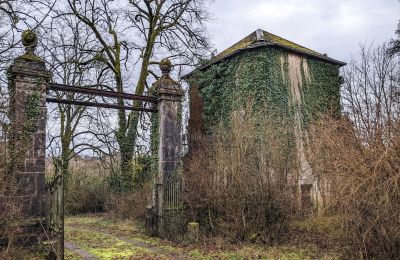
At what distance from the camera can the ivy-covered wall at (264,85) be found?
1581 cm

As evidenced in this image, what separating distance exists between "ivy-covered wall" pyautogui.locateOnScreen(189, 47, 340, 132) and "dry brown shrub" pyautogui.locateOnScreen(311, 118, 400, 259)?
749 centimetres

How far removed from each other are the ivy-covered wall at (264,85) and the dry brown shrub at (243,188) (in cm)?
432

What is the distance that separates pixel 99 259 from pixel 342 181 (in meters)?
5.78

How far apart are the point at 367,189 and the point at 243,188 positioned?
12.3ft

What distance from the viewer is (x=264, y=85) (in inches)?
617

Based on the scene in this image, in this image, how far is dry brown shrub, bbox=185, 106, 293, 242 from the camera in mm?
9898

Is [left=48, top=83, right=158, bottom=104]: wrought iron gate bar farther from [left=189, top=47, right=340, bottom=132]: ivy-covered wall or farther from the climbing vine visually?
[left=189, top=47, right=340, bottom=132]: ivy-covered wall

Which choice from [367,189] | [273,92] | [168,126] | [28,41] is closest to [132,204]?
[168,126]

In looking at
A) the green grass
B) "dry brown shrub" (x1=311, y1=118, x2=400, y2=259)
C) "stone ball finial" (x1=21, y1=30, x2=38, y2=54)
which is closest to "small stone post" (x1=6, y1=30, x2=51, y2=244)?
"stone ball finial" (x1=21, y1=30, x2=38, y2=54)

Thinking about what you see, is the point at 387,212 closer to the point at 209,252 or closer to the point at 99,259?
the point at 209,252

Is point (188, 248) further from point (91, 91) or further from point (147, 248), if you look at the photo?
point (91, 91)

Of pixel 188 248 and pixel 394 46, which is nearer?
pixel 188 248

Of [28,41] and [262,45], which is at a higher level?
[262,45]

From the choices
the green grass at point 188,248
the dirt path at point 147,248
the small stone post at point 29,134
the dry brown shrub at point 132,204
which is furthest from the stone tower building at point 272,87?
the small stone post at point 29,134
